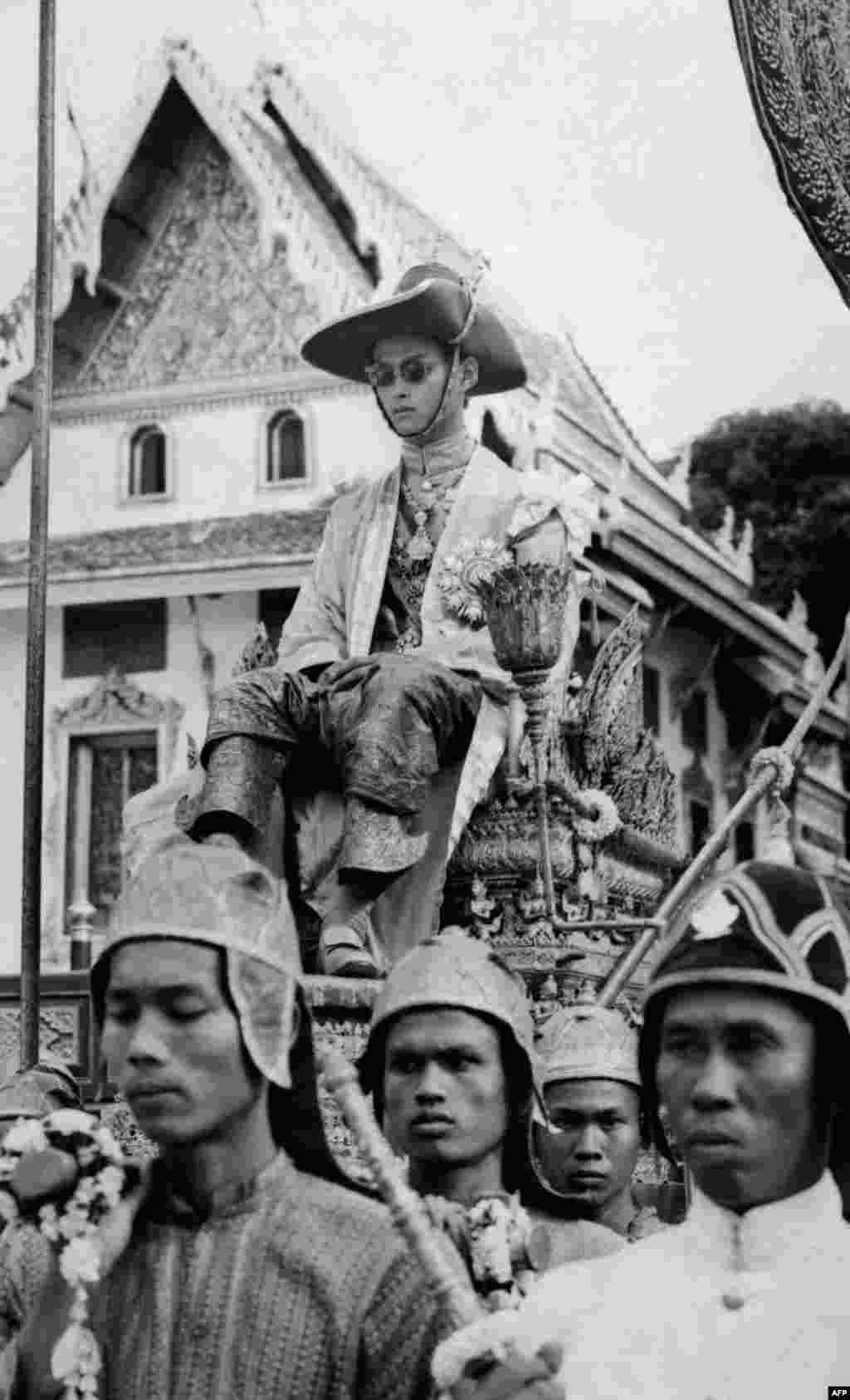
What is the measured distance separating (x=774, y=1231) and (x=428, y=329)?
4.53 metres

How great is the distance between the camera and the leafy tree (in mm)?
28453

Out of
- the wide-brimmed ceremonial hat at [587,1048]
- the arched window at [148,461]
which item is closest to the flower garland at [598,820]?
the wide-brimmed ceremonial hat at [587,1048]

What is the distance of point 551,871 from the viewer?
250 inches

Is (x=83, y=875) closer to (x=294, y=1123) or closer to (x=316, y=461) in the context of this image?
(x=316, y=461)

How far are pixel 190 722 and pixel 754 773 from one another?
41.3 feet

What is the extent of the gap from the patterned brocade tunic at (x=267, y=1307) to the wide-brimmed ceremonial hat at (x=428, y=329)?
13.7 feet

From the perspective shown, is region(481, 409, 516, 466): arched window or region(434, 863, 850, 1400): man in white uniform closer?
region(434, 863, 850, 1400): man in white uniform

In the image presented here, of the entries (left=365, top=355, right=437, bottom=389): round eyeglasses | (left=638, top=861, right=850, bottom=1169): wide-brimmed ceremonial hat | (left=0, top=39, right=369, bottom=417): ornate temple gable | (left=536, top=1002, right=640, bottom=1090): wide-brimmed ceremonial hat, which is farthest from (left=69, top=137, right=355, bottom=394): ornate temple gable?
(left=638, top=861, right=850, bottom=1169): wide-brimmed ceremonial hat

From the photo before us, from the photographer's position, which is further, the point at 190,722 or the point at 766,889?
the point at 190,722

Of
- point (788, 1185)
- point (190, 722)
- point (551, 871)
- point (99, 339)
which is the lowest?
point (788, 1185)

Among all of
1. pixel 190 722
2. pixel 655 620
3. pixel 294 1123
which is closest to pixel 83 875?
pixel 190 722

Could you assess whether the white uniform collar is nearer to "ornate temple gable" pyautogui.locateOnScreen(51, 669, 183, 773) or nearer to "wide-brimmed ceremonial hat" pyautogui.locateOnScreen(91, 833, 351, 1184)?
"wide-brimmed ceremonial hat" pyautogui.locateOnScreen(91, 833, 351, 1184)

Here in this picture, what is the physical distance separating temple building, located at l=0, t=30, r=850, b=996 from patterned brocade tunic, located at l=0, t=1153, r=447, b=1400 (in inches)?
582

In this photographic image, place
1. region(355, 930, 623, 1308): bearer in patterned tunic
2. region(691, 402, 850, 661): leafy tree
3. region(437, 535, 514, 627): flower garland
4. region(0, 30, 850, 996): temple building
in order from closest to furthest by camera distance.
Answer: region(355, 930, 623, 1308): bearer in patterned tunic < region(437, 535, 514, 627): flower garland < region(0, 30, 850, 996): temple building < region(691, 402, 850, 661): leafy tree
